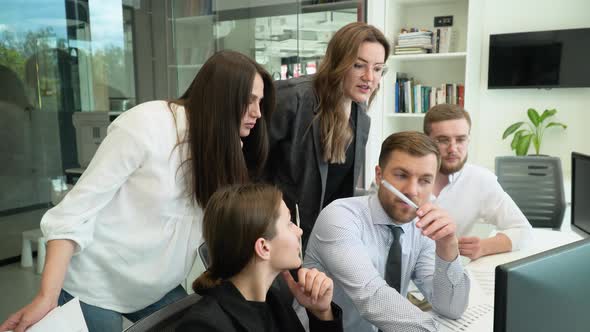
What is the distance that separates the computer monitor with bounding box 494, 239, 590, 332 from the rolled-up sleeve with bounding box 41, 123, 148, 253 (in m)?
0.93

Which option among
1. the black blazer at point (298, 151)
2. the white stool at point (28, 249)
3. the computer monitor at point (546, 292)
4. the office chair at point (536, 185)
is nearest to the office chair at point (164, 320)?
the computer monitor at point (546, 292)

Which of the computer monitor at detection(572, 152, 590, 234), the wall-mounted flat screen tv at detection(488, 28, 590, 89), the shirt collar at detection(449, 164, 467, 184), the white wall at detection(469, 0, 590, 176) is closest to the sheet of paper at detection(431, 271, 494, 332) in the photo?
the shirt collar at detection(449, 164, 467, 184)

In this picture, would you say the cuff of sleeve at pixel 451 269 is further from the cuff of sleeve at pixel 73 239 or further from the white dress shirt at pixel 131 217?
the cuff of sleeve at pixel 73 239

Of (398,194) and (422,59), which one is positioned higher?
(422,59)

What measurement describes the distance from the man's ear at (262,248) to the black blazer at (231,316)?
0.35 feet

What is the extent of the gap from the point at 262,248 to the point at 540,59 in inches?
154

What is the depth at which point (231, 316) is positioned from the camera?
3.40 ft

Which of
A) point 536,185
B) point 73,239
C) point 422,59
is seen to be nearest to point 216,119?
point 73,239

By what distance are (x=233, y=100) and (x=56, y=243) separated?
1.89 feet

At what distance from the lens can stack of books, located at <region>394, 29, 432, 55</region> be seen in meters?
4.45

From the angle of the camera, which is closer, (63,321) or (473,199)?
(63,321)

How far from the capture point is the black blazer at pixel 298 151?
1866 mm

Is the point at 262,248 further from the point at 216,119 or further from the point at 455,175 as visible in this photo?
the point at 455,175

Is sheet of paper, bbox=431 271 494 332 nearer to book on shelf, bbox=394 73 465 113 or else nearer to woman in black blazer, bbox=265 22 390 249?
woman in black blazer, bbox=265 22 390 249
